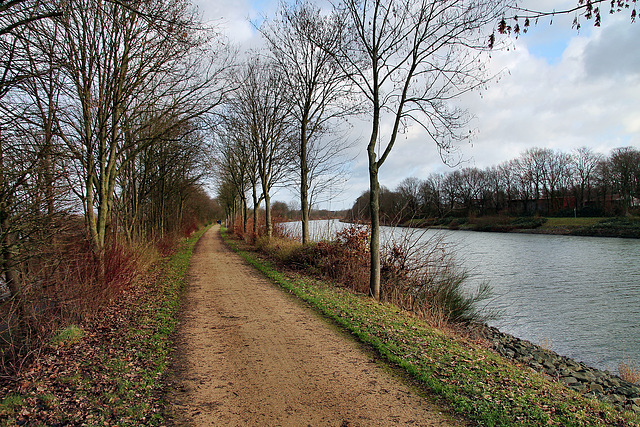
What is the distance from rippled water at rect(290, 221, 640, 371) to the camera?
977cm

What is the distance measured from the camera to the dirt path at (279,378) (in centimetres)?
387

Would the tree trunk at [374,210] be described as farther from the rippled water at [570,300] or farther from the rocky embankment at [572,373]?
the rocky embankment at [572,373]

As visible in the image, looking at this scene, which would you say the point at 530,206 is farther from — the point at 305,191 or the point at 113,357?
the point at 113,357

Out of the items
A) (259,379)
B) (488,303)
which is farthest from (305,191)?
(259,379)

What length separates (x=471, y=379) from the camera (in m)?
4.70

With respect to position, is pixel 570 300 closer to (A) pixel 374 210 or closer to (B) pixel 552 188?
(A) pixel 374 210

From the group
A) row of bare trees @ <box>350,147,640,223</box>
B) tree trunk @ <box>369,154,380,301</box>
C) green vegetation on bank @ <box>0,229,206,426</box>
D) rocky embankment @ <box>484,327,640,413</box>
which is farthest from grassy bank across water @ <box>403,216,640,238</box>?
green vegetation on bank @ <box>0,229,206,426</box>

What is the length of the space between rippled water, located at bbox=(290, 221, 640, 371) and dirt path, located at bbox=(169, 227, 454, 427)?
614 cm

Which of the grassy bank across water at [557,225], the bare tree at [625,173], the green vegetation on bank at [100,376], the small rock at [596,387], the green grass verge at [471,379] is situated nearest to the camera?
the green vegetation on bank at [100,376]

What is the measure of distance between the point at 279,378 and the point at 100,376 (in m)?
2.15

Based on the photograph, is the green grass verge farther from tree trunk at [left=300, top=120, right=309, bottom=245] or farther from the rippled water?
tree trunk at [left=300, top=120, right=309, bottom=245]

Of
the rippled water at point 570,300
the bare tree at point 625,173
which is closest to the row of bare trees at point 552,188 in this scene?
the bare tree at point 625,173

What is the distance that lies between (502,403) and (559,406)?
2.07 feet

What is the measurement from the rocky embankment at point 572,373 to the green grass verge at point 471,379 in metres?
1.66
